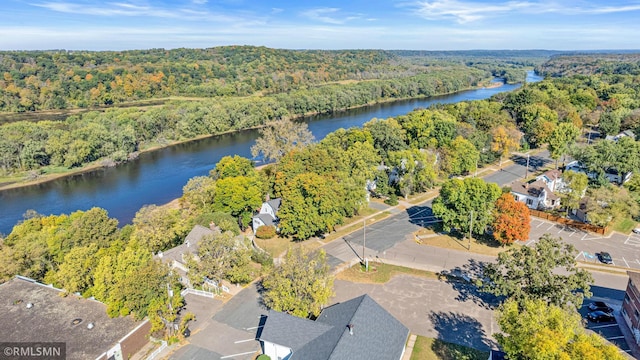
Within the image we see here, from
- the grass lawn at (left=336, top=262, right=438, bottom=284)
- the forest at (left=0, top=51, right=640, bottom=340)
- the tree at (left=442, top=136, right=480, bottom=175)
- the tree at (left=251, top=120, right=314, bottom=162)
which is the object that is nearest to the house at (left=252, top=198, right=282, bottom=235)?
the forest at (left=0, top=51, right=640, bottom=340)

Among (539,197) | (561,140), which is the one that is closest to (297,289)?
(539,197)

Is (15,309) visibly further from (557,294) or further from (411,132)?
(411,132)

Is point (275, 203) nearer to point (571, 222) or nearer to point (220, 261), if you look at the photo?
point (220, 261)

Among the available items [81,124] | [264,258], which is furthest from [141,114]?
[264,258]

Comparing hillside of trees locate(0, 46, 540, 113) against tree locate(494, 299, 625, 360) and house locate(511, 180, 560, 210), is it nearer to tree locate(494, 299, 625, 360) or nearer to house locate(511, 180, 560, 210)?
house locate(511, 180, 560, 210)

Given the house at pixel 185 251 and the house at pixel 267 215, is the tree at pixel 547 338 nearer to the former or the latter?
the house at pixel 185 251

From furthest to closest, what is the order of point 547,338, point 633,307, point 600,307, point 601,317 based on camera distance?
point 600,307 < point 601,317 < point 633,307 < point 547,338

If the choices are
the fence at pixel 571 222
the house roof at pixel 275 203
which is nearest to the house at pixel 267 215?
the house roof at pixel 275 203
